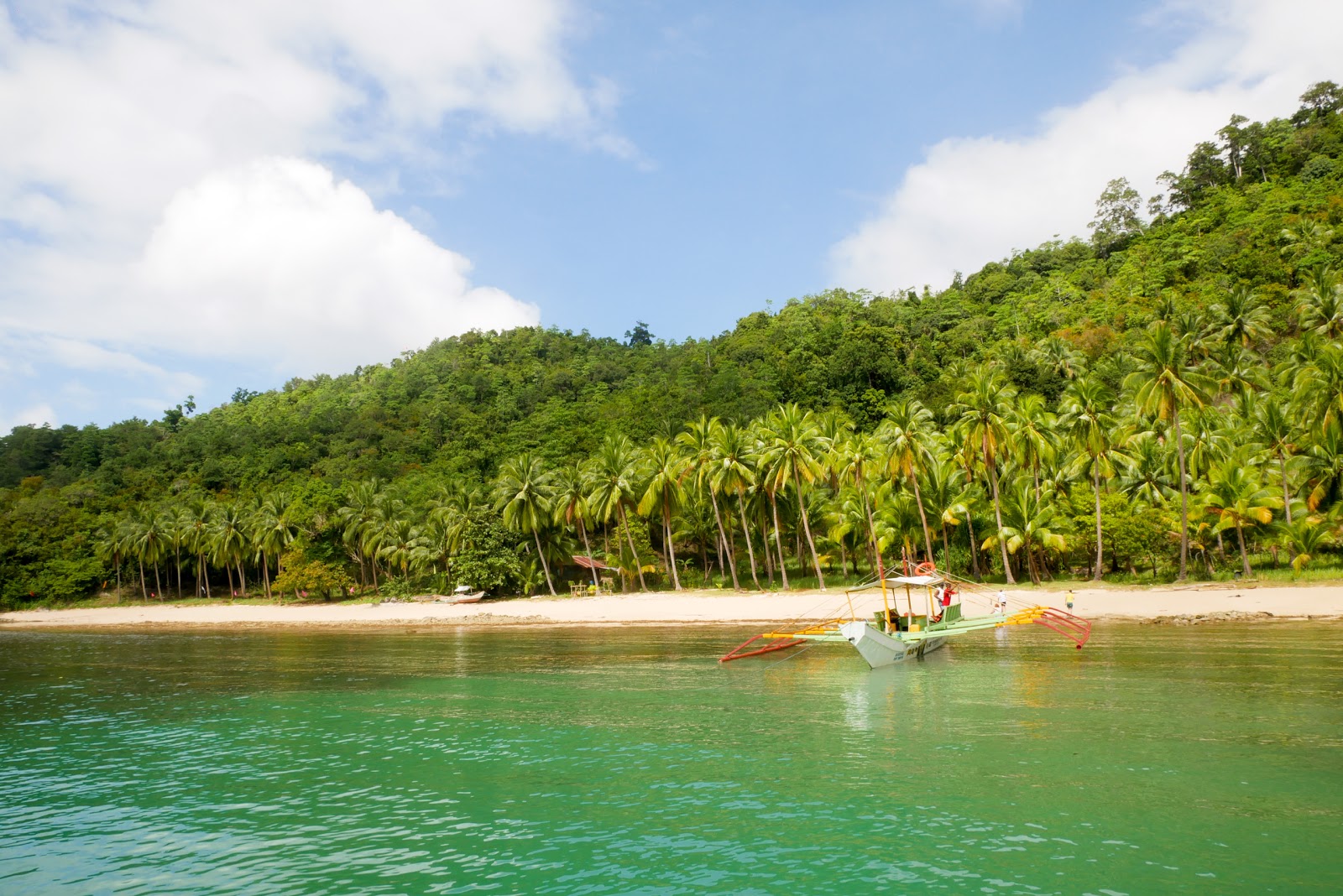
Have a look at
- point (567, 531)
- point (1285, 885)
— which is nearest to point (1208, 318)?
point (567, 531)

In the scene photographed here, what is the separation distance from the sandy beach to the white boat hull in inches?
561

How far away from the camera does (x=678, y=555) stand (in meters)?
78.2

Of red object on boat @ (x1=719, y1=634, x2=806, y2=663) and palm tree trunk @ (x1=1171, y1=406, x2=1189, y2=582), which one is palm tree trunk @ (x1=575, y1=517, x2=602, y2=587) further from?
palm tree trunk @ (x1=1171, y1=406, x2=1189, y2=582)

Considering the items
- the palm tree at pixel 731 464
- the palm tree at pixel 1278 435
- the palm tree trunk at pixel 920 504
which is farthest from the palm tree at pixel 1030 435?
the palm tree at pixel 731 464

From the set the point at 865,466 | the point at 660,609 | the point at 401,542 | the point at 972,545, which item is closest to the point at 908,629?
the point at 972,545

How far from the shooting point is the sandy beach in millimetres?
36969

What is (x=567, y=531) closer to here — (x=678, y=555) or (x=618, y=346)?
(x=678, y=555)

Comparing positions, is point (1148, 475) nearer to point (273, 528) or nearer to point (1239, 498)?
point (1239, 498)

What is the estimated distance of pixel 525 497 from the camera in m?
66.7

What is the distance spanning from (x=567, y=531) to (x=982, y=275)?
8769 centimetres

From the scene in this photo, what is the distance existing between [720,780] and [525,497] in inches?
2042

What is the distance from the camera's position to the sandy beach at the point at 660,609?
37.0 m

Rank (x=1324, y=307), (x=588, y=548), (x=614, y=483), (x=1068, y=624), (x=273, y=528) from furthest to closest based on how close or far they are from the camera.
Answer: (x=273, y=528) < (x=614, y=483) < (x=588, y=548) < (x=1324, y=307) < (x=1068, y=624)

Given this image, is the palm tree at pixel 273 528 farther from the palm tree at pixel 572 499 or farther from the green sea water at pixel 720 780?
the green sea water at pixel 720 780
